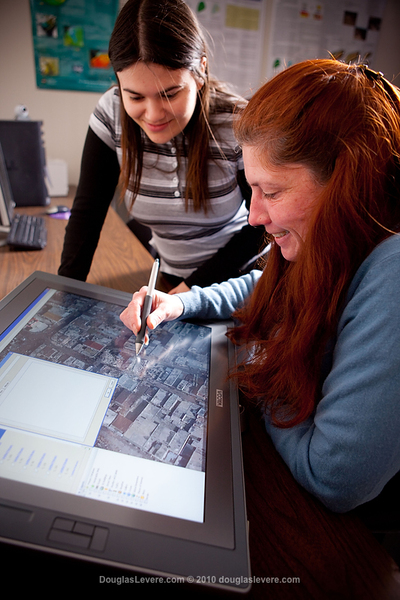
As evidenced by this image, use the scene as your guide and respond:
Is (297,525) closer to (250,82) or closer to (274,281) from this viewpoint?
(274,281)

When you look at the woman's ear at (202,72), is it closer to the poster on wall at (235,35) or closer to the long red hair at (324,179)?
the long red hair at (324,179)

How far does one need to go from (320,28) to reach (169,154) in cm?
183

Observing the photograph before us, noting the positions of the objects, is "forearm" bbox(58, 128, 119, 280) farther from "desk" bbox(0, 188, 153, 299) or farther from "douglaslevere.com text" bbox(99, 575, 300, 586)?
"douglaslevere.com text" bbox(99, 575, 300, 586)

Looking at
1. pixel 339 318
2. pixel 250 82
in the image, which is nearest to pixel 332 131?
pixel 339 318

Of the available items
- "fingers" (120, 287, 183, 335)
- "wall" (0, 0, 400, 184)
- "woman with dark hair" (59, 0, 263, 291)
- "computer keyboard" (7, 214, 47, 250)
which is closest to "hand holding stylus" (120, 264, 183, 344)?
"fingers" (120, 287, 183, 335)

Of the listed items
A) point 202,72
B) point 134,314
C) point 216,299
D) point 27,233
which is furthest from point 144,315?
point 27,233

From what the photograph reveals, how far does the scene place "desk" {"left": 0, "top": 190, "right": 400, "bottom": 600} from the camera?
1.30ft

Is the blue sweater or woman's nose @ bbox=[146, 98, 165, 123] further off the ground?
woman's nose @ bbox=[146, 98, 165, 123]

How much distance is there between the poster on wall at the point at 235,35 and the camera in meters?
2.04

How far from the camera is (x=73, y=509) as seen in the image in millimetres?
394

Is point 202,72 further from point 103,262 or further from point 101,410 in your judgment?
point 101,410

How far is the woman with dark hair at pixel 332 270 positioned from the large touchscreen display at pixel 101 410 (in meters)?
0.09

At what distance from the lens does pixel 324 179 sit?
0.57 meters

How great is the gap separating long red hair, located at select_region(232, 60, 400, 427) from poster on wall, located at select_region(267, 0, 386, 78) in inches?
75.3
